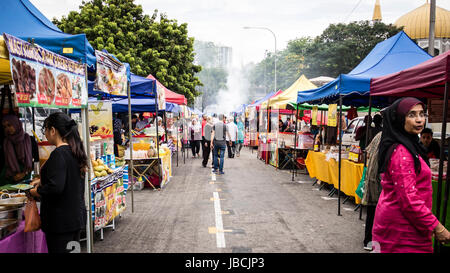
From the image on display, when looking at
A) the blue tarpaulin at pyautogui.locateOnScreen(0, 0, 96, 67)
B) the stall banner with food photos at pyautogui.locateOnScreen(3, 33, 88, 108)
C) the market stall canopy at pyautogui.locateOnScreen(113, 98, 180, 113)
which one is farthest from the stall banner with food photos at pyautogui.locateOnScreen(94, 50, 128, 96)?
the market stall canopy at pyautogui.locateOnScreen(113, 98, 180, 113)

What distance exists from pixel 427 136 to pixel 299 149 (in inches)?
278

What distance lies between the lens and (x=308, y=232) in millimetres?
5914

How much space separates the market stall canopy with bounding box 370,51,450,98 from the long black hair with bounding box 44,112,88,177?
164 inches

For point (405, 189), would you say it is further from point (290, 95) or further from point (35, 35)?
point (290, 95)

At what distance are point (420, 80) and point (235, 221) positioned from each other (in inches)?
159

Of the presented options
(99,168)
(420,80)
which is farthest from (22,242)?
(420,80)

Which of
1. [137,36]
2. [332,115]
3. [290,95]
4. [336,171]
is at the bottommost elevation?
[336,171]

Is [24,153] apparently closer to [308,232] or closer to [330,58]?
[308,232]

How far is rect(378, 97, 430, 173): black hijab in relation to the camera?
2691mm

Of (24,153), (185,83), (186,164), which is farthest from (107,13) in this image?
(24,153)

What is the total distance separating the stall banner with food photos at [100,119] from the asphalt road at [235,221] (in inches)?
72.7

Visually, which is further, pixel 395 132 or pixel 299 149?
pixel 299 149

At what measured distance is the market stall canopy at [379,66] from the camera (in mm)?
7324

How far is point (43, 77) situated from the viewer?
11.2 ft
